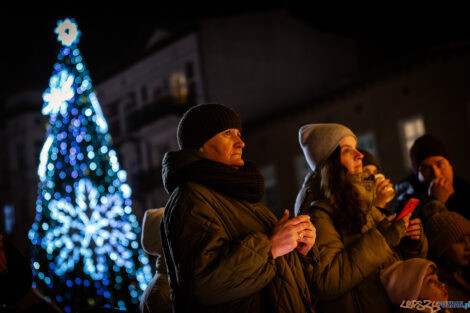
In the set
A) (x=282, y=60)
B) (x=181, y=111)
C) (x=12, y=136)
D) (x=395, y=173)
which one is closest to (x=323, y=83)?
(x=282, y=60)

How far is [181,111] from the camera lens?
25531 millimetres

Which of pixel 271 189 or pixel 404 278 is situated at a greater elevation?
pixel 404 278

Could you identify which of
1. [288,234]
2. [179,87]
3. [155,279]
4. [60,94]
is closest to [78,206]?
[60,94]

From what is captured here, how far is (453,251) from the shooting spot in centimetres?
401

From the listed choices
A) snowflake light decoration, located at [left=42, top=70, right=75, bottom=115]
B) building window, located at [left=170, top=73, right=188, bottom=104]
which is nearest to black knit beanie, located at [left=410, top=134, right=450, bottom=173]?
snowflake light decoration, located at [left=42, top=70, right=75, bottom=115]

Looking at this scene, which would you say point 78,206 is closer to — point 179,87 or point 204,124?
point 204,124

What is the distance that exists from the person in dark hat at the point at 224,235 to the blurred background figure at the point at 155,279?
1.33 metres

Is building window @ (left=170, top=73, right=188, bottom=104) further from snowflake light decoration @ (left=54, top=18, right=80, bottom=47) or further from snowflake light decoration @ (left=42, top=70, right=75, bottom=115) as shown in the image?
snowflake light decoration @ (left=54, top=18, right=80, bottom=47)

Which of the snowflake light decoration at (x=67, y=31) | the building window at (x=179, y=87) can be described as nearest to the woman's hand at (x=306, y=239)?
the snowflake light decoration at (x=67, y=31)

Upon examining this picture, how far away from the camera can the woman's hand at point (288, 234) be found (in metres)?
2.63

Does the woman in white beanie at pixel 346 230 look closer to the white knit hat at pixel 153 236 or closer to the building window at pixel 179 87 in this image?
the white knit hat at pixel 153 236

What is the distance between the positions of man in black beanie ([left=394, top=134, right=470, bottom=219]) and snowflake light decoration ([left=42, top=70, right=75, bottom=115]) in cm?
953

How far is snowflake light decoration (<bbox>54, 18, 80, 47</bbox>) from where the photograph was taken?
10930mm

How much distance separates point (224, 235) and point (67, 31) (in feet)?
33.2
